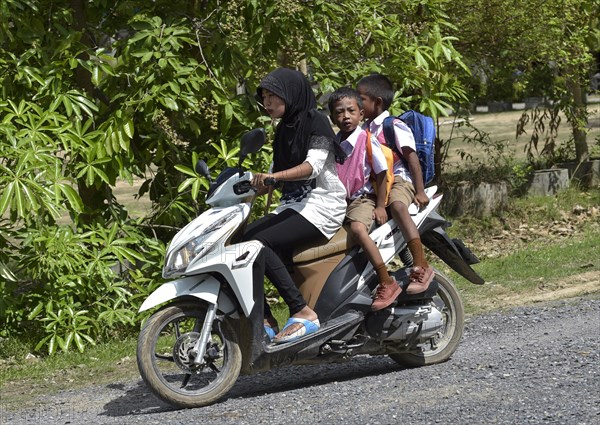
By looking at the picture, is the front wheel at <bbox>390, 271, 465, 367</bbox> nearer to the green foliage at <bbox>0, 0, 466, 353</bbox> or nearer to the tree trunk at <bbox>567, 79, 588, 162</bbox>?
the green foliage at <bbox>0, 0, 466, 353</bbox>

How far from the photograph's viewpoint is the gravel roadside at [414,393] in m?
5.51

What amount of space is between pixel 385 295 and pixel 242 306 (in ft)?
2.89

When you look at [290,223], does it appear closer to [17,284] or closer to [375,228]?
[375,228]

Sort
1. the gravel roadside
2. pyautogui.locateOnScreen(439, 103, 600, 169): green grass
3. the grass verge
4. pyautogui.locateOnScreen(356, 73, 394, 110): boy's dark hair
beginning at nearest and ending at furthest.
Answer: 1. the gravel roadside
2. pyautogui.locateOnScreen(356, 73, 394, 110): boy's dark hair
3. the grass verge
4. pyautogui.locateOnScreen(439, 103, 600, 169): green grass

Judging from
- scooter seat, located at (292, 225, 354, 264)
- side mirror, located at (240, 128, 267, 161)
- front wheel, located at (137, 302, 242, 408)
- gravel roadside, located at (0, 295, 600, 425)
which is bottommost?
gravel roadside, located at (0, 295, 600, 425)

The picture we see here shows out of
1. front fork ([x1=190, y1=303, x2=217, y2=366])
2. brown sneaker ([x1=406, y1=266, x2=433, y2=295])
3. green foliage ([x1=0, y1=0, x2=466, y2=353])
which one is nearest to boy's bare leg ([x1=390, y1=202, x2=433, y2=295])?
brown sneaker ([x1=406, y1=266, x2=433, y2=295])

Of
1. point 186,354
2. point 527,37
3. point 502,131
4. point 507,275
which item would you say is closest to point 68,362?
point 186,354

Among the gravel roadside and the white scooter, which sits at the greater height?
the white scooter

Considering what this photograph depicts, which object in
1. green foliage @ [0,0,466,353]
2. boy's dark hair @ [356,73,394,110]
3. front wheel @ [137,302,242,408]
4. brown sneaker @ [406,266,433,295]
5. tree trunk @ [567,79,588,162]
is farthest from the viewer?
tree trunk @ [567,79,588,162]

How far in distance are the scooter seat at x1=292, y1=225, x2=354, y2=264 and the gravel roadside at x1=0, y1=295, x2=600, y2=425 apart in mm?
729

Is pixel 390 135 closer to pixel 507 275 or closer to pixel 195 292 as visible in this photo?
pixel 195 292

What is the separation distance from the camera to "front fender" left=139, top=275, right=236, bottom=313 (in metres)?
5.94

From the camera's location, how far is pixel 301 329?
621 cm

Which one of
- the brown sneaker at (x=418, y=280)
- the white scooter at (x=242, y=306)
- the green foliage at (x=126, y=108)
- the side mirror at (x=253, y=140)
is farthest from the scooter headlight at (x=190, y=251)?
the green foliage at (x=126, y=108)
